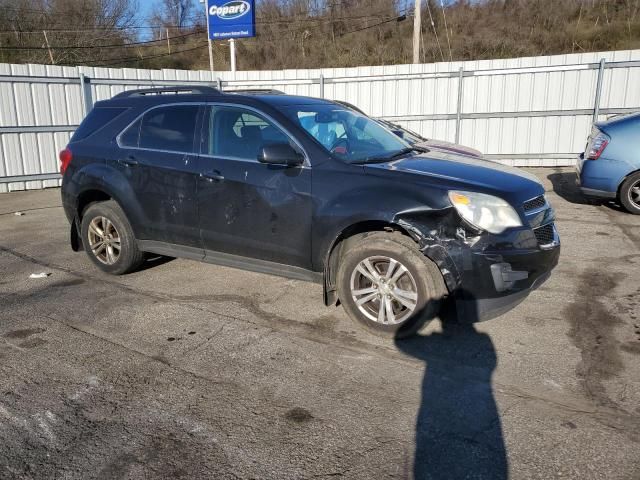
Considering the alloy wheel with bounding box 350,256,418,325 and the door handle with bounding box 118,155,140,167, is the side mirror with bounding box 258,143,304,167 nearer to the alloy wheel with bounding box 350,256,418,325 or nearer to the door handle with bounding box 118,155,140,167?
the alloy wheel with bounding box 350,256,418,325

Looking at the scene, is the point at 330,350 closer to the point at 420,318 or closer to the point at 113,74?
the point at 420,318

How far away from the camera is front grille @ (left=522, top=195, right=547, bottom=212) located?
Answer: 3884 millimetres

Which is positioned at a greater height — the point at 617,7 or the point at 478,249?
the point at 617,7

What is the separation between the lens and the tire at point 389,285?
379cm

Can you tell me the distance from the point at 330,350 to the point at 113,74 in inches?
413

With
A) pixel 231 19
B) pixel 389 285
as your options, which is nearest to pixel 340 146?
pixel 389 285

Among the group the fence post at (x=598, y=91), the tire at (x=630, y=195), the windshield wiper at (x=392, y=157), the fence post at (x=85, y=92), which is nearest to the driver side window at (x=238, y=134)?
the windshield wiper at (x=392, y=157)

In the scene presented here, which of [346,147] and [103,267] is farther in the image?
[103,267]

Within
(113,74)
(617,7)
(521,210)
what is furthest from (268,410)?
(617,7)

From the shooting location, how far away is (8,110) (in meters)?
10.6

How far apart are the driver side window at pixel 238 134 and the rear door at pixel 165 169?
Result: 0.20 metres

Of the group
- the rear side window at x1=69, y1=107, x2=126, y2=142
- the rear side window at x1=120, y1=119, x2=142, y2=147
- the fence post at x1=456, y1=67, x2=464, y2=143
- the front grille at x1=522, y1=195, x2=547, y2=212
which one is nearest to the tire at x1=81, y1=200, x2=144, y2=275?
the rear side window at x1=120, y1=119, x2=142, y2=147

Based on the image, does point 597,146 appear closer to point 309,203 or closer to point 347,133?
point 347,133

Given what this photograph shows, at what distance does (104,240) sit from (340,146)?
273 centimetres
